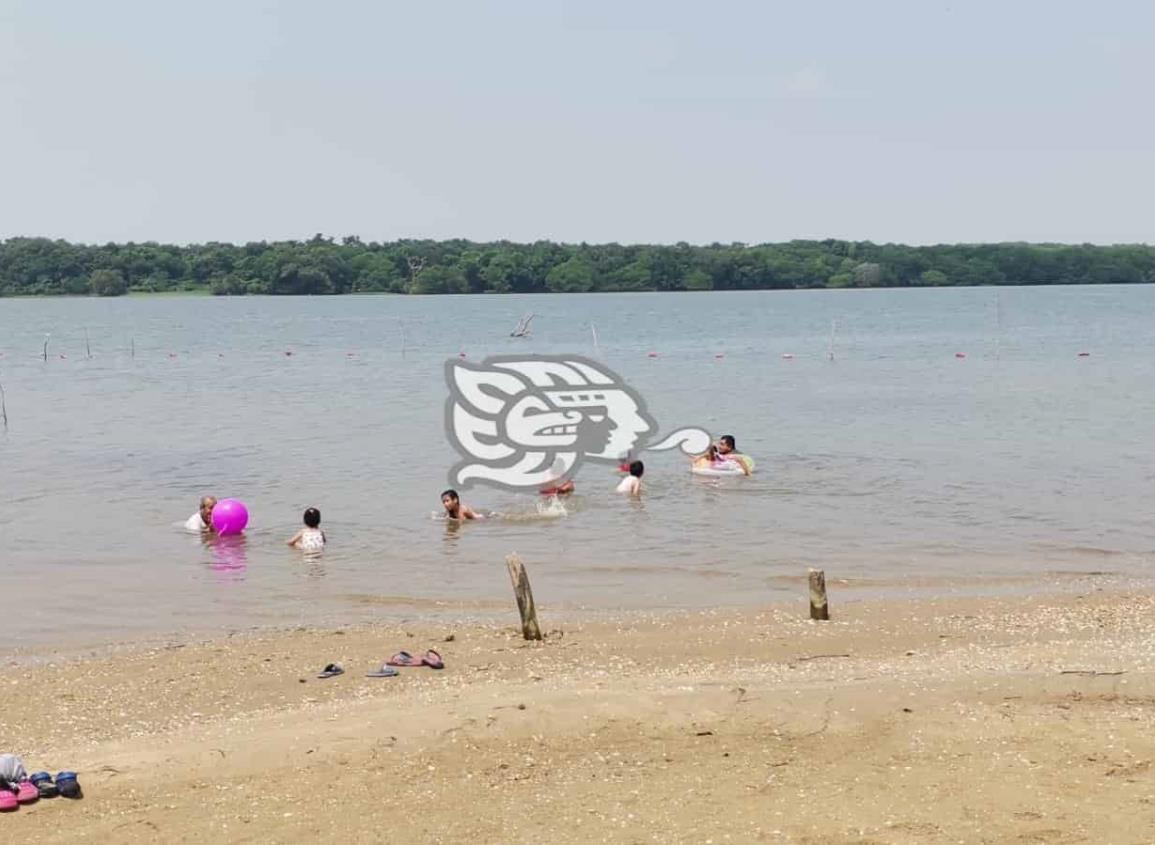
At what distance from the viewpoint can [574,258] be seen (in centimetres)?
15325

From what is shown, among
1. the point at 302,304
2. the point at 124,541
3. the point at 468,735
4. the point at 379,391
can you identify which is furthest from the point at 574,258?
the point at 468,735

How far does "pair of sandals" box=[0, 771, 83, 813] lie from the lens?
26.4 ft

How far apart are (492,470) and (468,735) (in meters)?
16.5

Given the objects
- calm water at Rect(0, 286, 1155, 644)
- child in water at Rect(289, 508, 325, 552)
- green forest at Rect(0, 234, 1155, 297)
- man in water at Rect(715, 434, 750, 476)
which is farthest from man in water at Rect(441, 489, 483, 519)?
green forest at Rect(0, 234, 1155, 297)

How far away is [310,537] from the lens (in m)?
18.4

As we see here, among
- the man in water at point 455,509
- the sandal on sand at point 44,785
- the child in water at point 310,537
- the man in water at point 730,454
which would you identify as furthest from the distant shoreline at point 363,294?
the sandal on sand at point 44,785

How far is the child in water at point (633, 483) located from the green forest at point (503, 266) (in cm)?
12706

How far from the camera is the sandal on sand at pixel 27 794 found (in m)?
8.07

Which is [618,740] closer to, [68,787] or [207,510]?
[68,787]

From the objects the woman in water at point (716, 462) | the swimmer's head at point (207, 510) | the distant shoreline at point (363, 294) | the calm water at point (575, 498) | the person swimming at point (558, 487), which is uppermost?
the distant shoreline at point (363, 294)

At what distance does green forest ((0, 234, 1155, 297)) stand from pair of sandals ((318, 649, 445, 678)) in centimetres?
13801

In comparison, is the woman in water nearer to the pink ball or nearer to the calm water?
the calm water
